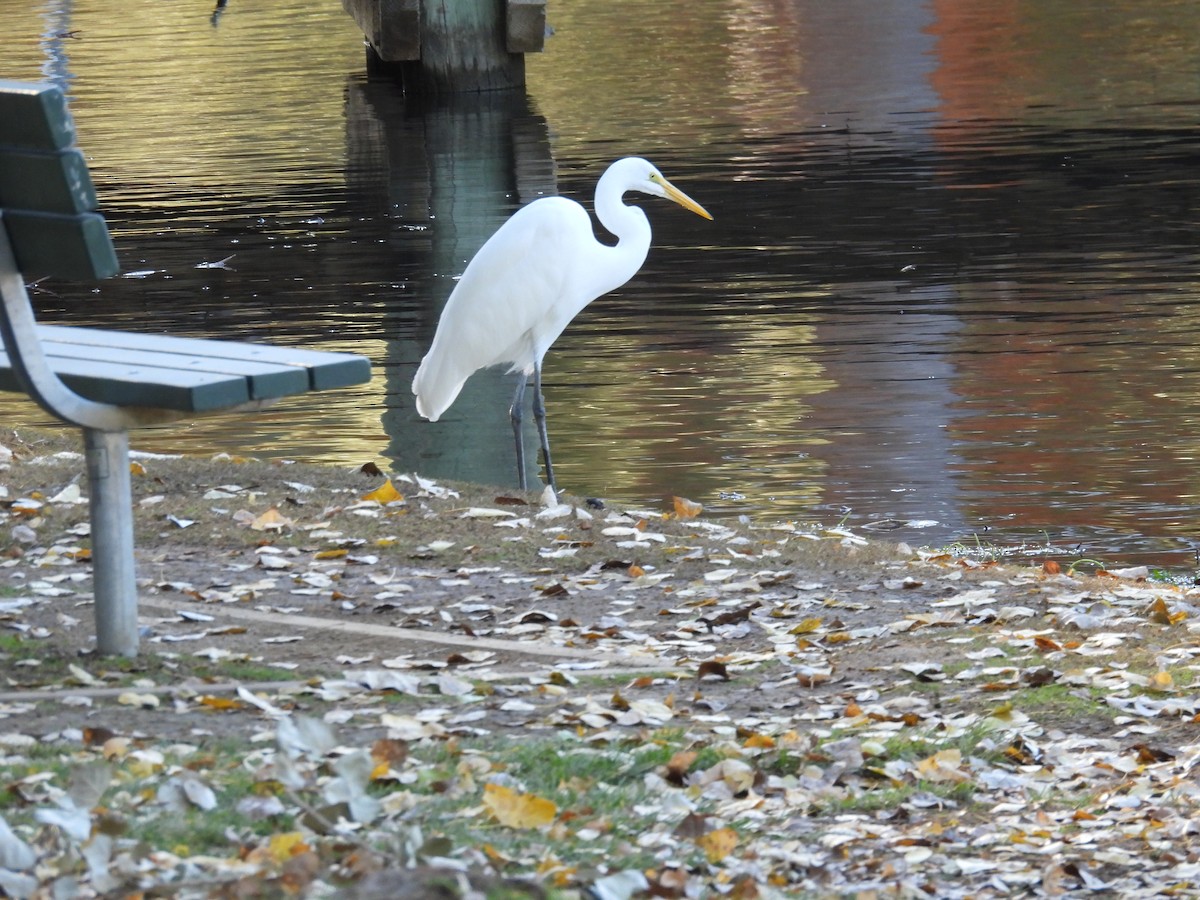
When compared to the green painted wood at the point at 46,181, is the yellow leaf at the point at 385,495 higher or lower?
lower

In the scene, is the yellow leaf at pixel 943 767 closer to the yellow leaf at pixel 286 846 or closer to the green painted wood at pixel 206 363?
the yellow leaf at pixel 286 846

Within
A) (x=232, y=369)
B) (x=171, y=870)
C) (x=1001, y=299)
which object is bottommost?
(x=1001, y=299)

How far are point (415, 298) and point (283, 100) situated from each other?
12.2 metres

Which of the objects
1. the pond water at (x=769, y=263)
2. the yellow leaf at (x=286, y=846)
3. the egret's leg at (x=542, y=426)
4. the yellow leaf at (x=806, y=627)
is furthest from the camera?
the pond water at (x=769, y=263)

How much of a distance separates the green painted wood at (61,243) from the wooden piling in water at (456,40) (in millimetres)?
18231

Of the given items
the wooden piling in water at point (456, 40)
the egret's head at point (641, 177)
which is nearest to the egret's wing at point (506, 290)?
the egret's head at point (641, 177)

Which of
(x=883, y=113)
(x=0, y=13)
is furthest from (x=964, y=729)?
(x=0, y=13)

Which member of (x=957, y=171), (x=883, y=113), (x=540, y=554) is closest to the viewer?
(x=540, y=554)

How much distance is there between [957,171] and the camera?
1670 cm

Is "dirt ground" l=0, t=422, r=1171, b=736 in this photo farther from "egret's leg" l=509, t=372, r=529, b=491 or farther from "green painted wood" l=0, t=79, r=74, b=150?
"green painted wood" l=0, t=79, r=74, b=150

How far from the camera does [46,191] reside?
4.23 metres

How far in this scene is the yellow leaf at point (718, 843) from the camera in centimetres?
367

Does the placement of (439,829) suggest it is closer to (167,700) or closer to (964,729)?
(167,700)

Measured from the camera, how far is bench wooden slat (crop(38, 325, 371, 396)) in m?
4.46
